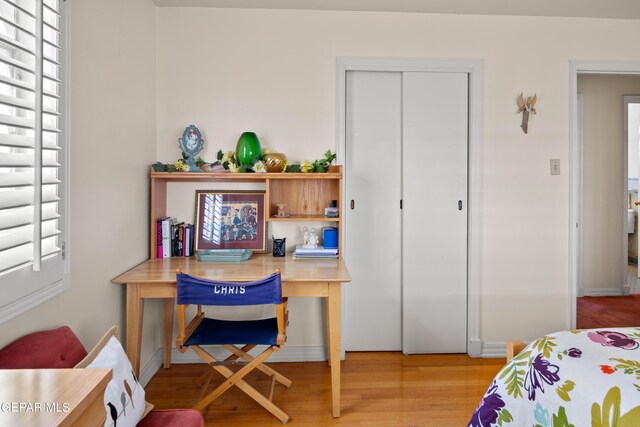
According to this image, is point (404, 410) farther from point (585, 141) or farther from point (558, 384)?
point (585, 141)

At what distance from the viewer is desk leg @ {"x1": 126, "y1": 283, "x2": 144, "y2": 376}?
215 centimetres

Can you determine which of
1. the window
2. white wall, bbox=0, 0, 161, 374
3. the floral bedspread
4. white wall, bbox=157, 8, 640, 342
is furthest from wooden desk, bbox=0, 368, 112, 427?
white wall, bbox=157, 8, 640, 342

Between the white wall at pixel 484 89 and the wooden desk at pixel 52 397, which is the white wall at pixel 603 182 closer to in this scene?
the white wall at pixel 484 89

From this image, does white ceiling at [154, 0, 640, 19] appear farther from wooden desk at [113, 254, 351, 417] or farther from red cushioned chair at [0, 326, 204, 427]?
red cushioned chair at [0, 326, 204, 427]

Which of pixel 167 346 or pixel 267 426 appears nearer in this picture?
pixel 267 426

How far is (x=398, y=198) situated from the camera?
306 cm

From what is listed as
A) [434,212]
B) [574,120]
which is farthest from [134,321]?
[574,120]

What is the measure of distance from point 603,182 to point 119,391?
4.98 metres

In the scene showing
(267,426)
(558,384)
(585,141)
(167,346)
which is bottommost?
(267,426)

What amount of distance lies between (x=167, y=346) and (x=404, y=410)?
5.14 feet

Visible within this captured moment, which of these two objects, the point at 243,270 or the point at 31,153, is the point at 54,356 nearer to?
the point at 31,153

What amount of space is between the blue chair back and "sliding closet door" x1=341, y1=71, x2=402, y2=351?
3.56 ft

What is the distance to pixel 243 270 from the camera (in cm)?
237

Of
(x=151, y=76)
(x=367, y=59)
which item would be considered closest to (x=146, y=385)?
(x=151, y=76)
